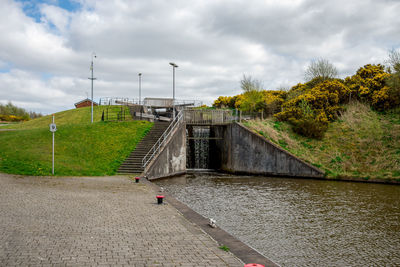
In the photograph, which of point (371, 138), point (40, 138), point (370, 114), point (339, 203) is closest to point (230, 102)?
point (370, 114)

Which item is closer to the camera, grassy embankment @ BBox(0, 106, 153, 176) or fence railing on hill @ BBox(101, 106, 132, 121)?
grassy embankment @ BBox(0, 106, 153, 176)

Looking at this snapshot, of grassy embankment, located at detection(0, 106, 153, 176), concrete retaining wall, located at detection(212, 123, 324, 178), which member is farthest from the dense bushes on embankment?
grassy embankment, located at detection(0, 106, 153, 176)

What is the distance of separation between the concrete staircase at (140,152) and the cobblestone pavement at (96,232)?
7.27 meters

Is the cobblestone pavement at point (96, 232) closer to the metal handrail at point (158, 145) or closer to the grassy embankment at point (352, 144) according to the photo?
the metal handrail at point (158, 145)

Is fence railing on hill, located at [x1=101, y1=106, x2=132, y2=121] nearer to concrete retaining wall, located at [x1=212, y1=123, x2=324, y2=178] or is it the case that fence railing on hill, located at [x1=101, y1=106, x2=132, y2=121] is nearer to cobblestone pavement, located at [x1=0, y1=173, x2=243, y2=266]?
concrete retaining wall, located at [x1=212, y1=123, x2=324, y2=178]

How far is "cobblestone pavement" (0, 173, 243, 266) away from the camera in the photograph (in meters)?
5.97

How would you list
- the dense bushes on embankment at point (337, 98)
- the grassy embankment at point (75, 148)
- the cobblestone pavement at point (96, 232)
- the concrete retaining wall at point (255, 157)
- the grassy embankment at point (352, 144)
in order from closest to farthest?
the cobblestone pavement at point (96, 232) < the grassy embankment at point (75, 148) < the grassy embankment at point (352, 144) < the concrete retaining wall at point (255, 157) < the dense bushes on embankment at point (337, 98)

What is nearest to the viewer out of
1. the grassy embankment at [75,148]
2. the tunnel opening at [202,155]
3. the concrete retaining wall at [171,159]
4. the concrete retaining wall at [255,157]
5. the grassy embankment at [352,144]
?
the grassy embankment at [75,148]

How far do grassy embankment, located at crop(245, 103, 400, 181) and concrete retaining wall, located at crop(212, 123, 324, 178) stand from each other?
0.89m

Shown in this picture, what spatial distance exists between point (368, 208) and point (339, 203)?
125 centimetres

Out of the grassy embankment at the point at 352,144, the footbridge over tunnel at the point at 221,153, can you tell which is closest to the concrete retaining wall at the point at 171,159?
the footbridge over tunnel at the point at 221,153

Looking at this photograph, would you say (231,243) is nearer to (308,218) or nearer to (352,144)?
(308,218)

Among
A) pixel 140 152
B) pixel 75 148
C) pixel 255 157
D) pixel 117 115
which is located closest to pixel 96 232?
pixel 140 152

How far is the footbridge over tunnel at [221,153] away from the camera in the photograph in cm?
2302
